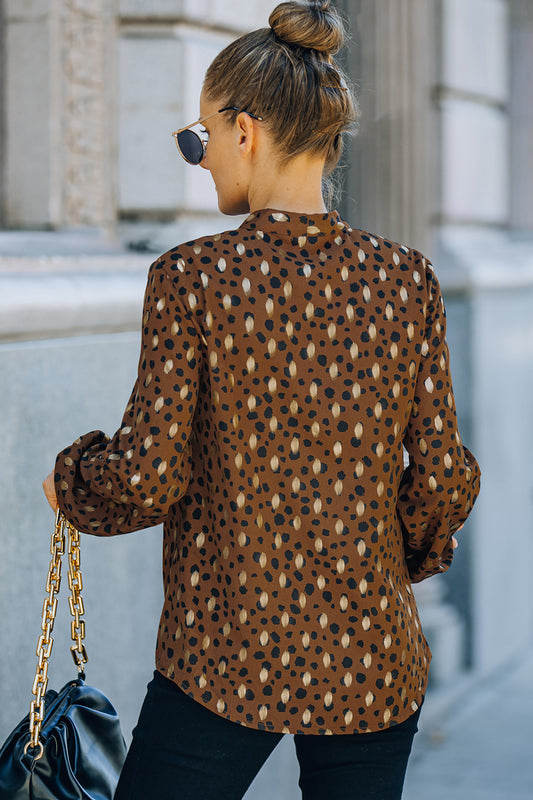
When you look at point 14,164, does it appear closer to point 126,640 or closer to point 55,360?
point 55,360

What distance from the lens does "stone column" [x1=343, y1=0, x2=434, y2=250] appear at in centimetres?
560

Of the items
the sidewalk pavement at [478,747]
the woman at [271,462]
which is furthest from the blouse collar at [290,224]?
the sidewalk pavement at [478,747]

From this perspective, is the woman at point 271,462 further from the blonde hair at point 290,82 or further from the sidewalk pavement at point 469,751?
the sidewalk pavement at point 469,751

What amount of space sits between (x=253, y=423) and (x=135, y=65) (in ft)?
7.38

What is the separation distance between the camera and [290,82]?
1.92 metres

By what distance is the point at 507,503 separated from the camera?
6.47 m

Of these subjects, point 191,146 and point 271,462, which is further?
point 191,146

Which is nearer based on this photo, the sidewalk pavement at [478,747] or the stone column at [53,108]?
the stone column at [53,108]

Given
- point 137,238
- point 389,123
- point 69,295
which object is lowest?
point 69,295

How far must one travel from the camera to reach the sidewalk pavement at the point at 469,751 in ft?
13.6

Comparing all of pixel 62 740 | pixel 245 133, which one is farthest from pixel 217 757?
pixel 245 133

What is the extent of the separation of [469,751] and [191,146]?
380 cm

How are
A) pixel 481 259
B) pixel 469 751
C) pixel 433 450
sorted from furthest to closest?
pixel 481 259, pixel 469 751, pixel 433 450

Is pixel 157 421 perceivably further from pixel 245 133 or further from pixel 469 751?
pixel 469 751
